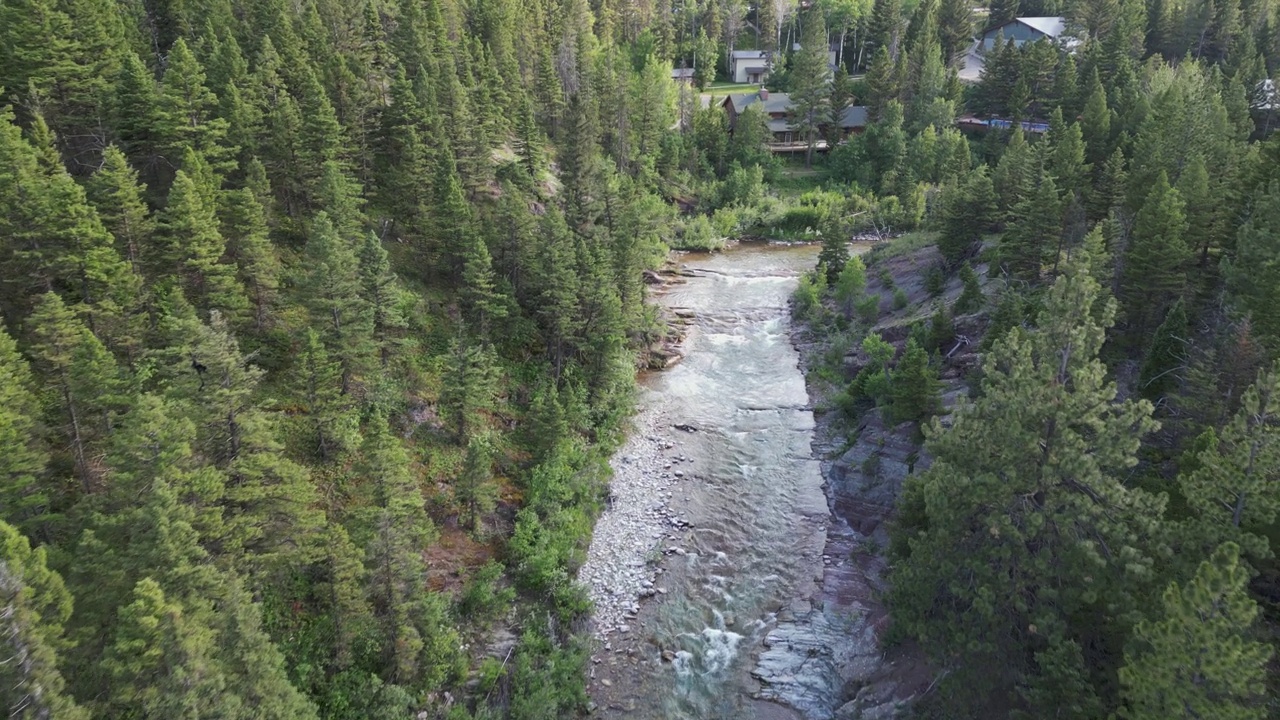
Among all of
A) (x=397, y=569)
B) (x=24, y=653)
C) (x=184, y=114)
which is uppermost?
(x=184, y=114)

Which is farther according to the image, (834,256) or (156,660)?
(834,256)

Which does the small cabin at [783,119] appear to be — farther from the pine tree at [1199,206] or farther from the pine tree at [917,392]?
the pine tree at [917,392]

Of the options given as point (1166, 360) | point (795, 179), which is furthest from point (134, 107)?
point (795, 179)

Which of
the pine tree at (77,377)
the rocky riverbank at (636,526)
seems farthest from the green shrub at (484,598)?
the pine tree at (77,377)

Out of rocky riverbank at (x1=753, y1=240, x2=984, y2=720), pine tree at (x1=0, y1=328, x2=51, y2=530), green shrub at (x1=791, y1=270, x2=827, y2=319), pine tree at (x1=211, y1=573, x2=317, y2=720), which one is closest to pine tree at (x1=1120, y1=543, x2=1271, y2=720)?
rocky riverbank at (x1=753, y1=240, x2=984, y2=720)

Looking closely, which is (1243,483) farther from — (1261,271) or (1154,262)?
(1154,262)

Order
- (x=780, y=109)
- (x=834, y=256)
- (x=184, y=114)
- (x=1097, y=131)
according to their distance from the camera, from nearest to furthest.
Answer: (x=184, y=114), (x=1097, y=131), (x=834, y=256), (x=780, y=109)
